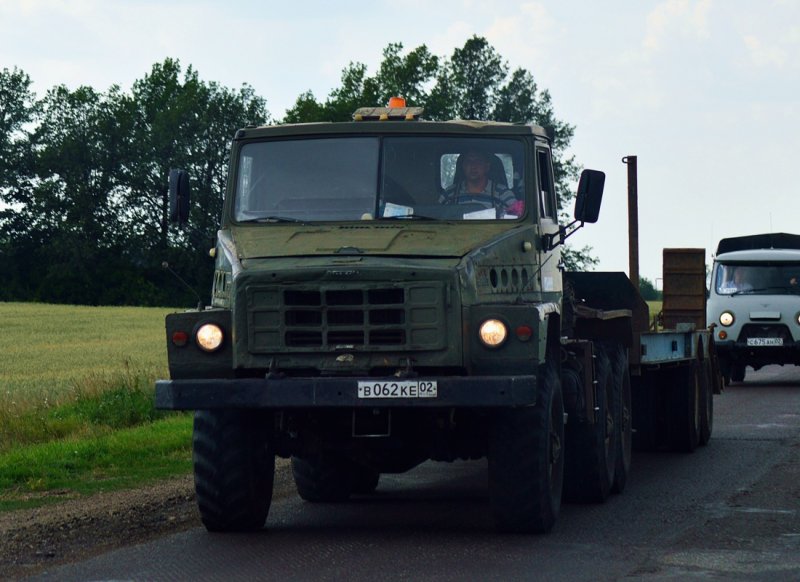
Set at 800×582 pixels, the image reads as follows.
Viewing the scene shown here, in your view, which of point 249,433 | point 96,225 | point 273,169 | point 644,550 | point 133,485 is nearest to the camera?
point 644,550

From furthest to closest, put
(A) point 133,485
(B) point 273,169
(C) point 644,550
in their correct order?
(A) point 133,485 → (B) point 273,169 → (C) point 644,550

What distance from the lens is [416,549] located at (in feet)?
30.0

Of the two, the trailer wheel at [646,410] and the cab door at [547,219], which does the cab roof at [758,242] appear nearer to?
the trailer wheel at [646,410]

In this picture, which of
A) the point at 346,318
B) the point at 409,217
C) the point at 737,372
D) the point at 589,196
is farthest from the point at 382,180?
the point at 737,372

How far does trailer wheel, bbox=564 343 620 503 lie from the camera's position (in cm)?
1111

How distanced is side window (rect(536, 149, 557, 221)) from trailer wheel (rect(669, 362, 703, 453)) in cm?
453

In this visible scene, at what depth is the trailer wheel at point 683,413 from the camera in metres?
15.2

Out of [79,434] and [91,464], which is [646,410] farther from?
[79,434]

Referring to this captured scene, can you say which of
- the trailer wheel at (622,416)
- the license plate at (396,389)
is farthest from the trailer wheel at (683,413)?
the license plate at (396,389)

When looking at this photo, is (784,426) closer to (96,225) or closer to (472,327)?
(472,327)

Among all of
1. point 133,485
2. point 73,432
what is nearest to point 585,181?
point 133,485

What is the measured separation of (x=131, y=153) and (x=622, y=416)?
8446 centimetres

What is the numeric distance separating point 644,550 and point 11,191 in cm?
9016

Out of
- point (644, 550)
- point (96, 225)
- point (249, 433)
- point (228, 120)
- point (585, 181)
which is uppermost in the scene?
point (228, 120)
